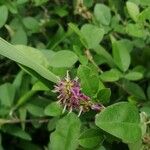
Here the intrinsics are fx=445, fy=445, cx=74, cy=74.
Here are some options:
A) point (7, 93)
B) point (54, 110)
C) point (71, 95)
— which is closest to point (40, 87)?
point (54, 110)

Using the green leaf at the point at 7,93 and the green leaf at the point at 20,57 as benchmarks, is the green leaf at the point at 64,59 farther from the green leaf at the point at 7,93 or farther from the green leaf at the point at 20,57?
the green leaf at the point at 7,93

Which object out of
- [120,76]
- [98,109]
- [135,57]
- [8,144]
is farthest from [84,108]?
[8,144]

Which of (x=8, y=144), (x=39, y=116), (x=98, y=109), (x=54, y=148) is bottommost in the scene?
(x=8, y=144)

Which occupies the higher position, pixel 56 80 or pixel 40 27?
pixel 56 80

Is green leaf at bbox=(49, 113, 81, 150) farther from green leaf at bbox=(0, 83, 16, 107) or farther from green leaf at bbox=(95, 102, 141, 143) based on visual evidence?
green leaf at bbox=(0, 83, 16, 107)

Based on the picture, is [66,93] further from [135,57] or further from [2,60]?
[2,60]
